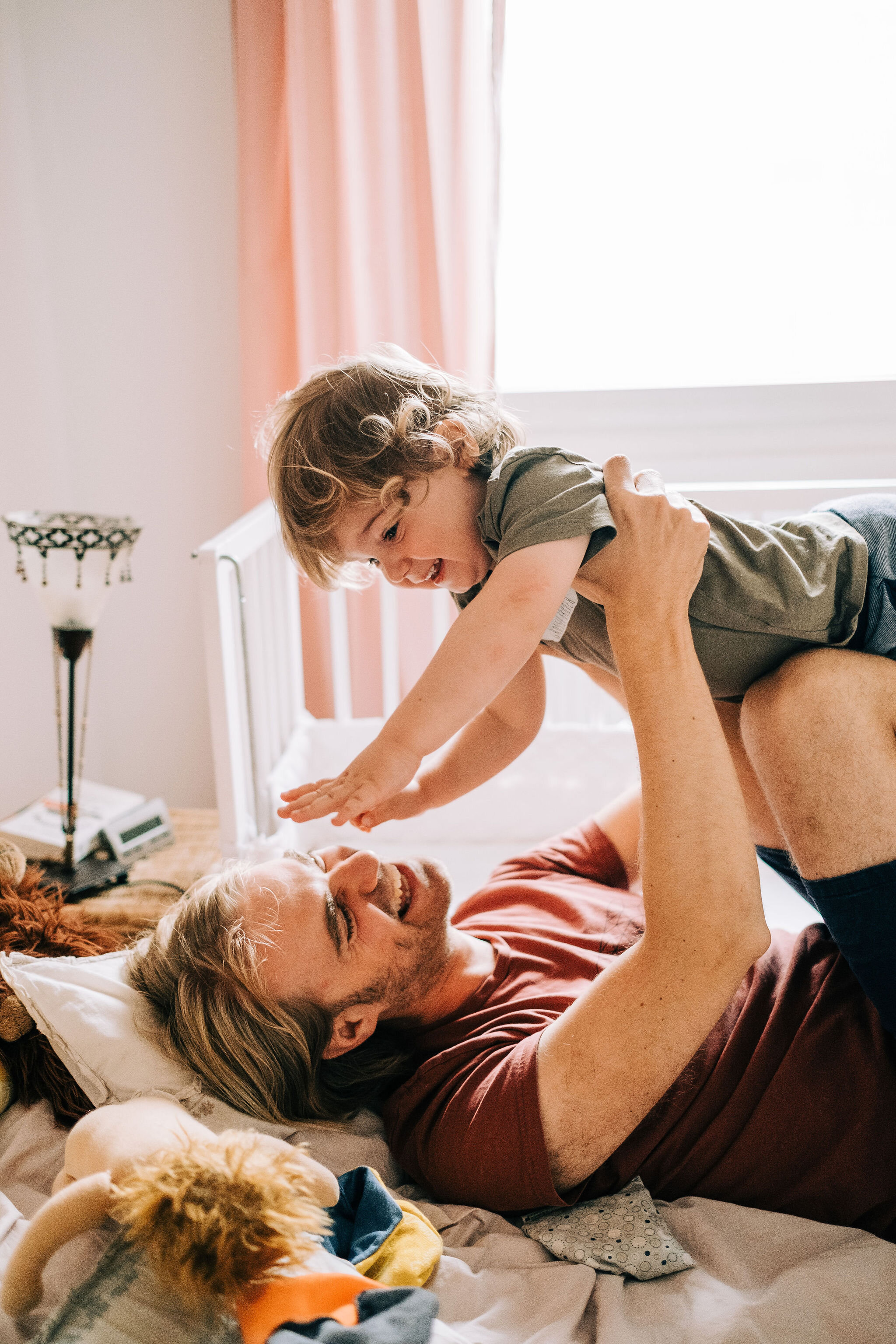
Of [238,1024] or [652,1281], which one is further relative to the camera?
[238,1024]

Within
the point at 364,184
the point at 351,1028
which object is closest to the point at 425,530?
the point at 351,1028

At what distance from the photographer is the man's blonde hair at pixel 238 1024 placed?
1.01m

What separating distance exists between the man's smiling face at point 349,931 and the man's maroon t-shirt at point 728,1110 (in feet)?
0.32

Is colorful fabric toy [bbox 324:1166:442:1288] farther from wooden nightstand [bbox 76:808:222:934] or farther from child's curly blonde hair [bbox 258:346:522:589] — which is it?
child's curly blonde hair [bbox 258:346:522:589]

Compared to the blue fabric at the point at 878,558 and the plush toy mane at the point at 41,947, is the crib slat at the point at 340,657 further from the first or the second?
the blue fabric at the point at 878,558

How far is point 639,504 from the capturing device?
1.06m

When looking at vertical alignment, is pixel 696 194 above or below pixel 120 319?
above

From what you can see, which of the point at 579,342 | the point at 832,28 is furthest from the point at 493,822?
the point at 832,28

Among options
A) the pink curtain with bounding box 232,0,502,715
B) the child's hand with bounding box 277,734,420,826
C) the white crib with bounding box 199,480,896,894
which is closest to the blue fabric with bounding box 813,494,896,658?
the child's hand with bounding box 277,734,420,826

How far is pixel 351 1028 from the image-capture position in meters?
1.10

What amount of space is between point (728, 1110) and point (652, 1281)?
19 centimetres

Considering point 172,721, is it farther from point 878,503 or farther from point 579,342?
point 878,503

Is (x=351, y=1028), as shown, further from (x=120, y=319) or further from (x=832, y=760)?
(x=120, y=319)

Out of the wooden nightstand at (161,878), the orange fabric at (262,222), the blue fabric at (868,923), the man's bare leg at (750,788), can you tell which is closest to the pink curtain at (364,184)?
the orange fabric at (262,222)
